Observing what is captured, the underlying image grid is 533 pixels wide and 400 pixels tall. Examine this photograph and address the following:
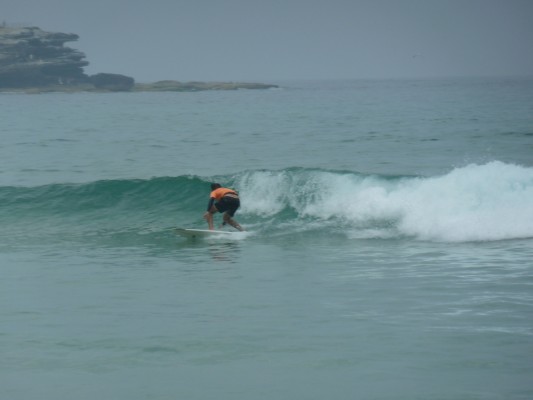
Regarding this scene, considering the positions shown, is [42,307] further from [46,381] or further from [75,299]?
[46,381]

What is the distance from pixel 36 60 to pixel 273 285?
15703cm

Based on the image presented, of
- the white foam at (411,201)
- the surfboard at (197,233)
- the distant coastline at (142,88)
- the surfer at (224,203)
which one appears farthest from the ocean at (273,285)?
the distant coastline at (142,88)

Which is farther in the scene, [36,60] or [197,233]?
[36,60]

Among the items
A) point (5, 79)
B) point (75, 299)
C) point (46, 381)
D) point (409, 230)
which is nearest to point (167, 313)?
point (75, 299)

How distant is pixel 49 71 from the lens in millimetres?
164375

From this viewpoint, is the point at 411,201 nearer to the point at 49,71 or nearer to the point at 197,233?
the point at 197,233

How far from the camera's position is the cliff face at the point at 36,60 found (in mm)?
159500

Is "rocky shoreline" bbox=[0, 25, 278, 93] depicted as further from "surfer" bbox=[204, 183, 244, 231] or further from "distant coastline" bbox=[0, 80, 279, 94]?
"surfer" bbox=[204, 183, 244, 231]

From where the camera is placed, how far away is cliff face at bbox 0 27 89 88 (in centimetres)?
15950

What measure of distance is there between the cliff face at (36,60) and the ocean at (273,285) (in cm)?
12948

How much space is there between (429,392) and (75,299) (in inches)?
243

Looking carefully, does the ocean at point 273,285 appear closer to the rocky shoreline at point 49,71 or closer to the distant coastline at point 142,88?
the distant coastline at point 142,88

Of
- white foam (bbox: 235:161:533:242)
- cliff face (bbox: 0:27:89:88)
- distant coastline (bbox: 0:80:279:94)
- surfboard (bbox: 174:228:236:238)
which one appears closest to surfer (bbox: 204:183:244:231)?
surfboard (bbox: 174:228:236:238)

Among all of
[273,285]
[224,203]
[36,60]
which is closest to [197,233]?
[224,203]
